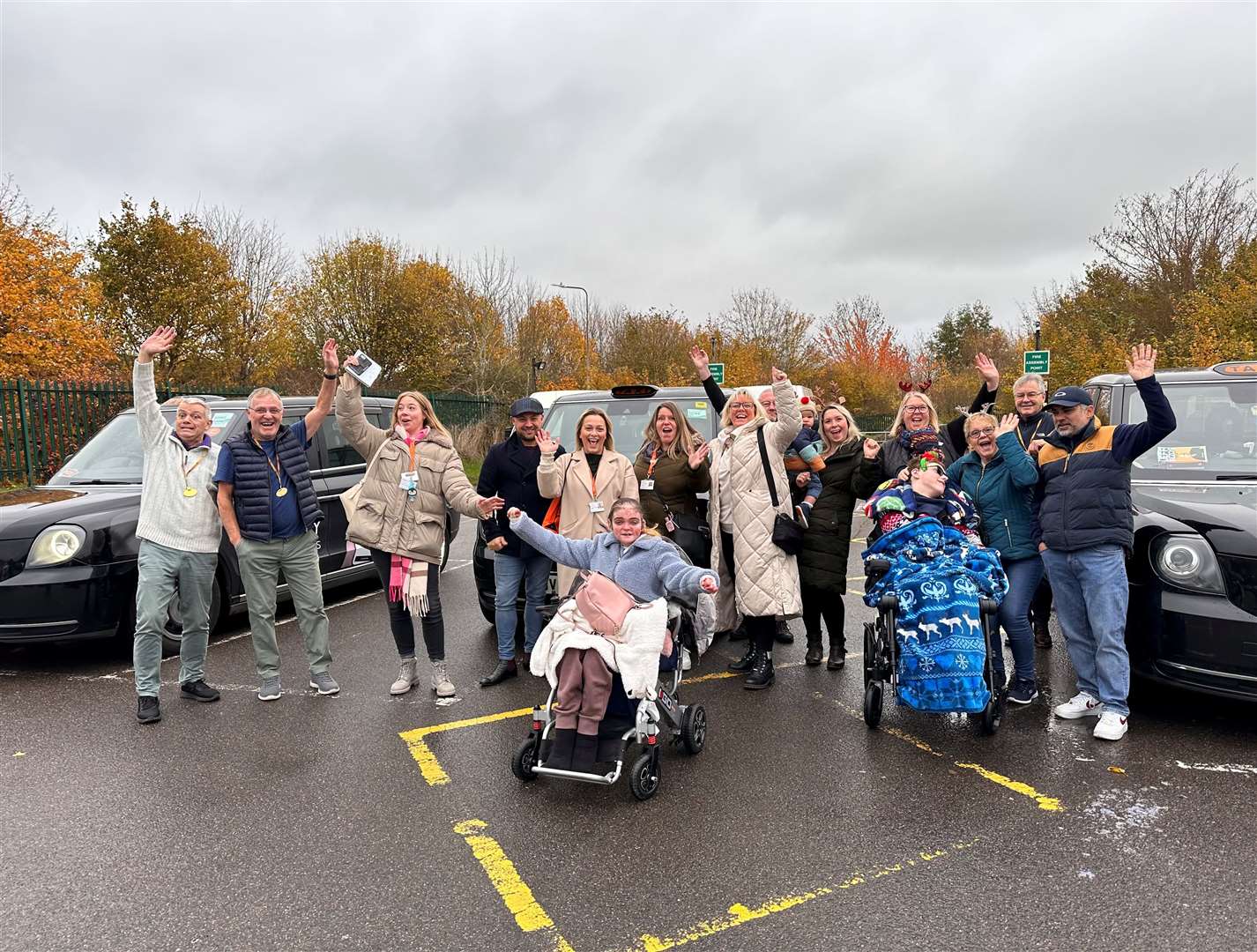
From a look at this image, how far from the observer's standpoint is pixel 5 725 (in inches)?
197

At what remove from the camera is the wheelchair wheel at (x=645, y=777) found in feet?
12.9

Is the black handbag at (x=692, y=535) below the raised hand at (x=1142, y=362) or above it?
below

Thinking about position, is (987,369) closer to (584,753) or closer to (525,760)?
(584,753)

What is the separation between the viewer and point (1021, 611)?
5.14 m

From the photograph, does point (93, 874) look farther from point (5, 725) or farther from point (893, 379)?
point (893, 379)

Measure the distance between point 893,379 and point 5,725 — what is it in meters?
43.9

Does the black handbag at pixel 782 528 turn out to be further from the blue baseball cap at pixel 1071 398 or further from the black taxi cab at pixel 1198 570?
the black taxi cab at pixel 1198 570

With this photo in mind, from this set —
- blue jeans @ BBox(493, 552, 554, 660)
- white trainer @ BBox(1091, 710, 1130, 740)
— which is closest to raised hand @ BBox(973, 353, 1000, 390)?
white trainer @ BBox(1091, 710, 1130, 740)

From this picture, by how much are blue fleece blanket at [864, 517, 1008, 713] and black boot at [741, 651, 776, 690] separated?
3.35ft

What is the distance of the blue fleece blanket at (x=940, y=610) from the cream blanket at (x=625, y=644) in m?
1.40

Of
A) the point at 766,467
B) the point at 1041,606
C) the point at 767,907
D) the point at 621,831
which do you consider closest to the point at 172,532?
the point at 621,831

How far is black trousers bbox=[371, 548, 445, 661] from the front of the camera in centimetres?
554

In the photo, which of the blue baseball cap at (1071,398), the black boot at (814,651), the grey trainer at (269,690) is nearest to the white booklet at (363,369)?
the grey trainer at (269,690)

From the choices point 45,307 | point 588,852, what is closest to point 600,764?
point 588,852
